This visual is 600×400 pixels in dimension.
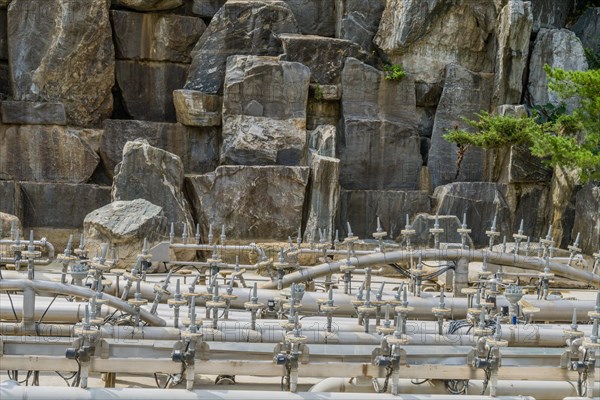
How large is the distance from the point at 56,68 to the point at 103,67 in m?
1.24

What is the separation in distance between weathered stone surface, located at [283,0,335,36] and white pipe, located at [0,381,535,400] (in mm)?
18295

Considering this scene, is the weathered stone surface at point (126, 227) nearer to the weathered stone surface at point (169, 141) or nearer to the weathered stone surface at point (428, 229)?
the weathered stone surface at point (169, 141)

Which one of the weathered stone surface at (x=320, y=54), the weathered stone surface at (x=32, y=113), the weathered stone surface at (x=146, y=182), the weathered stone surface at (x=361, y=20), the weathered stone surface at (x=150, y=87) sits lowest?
the weathered stone surface at (x=146, y=182)

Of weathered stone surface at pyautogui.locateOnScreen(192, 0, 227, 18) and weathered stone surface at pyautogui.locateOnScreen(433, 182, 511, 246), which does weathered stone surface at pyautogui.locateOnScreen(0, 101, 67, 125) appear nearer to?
weathered stone surface at pyautogui.locateOnScreen(192, 0, 227, 18)

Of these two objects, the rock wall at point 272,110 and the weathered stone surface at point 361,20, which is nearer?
the rock wall at point 272,110

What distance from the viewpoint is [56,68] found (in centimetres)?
2078

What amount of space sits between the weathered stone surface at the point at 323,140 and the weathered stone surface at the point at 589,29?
8.45 m

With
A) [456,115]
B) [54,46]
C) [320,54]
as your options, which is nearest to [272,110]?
→ [320,54]

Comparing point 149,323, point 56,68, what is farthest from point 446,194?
point 149,323

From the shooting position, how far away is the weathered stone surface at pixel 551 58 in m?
21.7

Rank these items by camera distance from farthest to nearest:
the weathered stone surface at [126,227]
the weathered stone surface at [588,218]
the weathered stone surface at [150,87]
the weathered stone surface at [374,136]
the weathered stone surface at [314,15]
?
the weathered stone surface at [314,15], the weathered stone surface at [150,87], the weathered stone surface at [374,136], the weathered stone surface at [588,218], the weathered stone surface at [126,227]

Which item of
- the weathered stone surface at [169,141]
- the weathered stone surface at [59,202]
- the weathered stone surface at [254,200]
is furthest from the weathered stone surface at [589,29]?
the weathered stone surface at [59,202]

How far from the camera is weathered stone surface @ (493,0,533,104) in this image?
21.2m

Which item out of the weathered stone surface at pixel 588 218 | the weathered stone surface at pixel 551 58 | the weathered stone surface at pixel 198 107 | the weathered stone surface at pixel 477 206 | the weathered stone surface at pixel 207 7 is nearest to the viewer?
the weathered stone surface at pixel 588 218
